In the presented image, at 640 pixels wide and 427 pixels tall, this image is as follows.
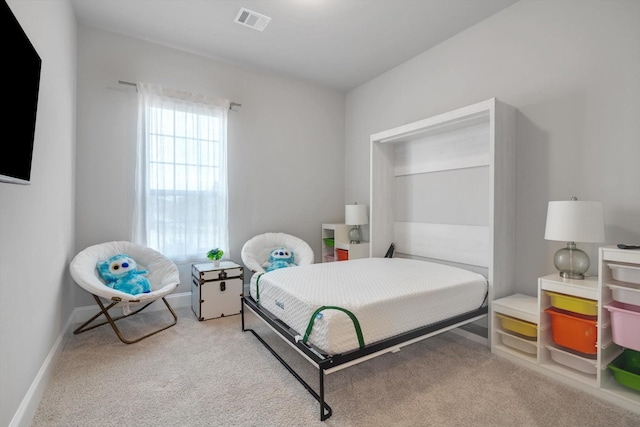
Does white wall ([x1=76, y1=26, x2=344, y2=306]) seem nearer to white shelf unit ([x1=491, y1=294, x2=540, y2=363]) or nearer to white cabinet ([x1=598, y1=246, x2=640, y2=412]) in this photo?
white shelf unit ([x1=491, y1=294, x2=540, y2=363])

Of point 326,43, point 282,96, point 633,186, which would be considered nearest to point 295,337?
point 633,186

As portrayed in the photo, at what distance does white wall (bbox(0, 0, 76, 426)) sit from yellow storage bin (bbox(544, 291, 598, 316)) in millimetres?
2981

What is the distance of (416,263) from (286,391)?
5.52 ft

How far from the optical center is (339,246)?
3.99m

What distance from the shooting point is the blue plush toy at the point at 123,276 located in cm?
270

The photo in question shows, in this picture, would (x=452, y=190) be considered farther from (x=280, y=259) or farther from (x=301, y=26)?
(x=301, y=26)

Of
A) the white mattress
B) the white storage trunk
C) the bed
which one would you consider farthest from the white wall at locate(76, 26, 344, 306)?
the white mattress

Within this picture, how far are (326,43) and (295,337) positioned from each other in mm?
2951

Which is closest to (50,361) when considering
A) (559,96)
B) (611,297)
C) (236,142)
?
(236,142)

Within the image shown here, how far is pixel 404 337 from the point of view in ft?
6.18

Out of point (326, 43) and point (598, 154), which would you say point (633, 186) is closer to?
point (598, 154)

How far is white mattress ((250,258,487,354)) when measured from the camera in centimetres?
169

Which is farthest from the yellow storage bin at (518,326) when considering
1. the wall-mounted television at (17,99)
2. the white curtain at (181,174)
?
the wall-mounted television at (17,99)

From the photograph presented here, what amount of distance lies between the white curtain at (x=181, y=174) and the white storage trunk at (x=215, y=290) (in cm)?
40
